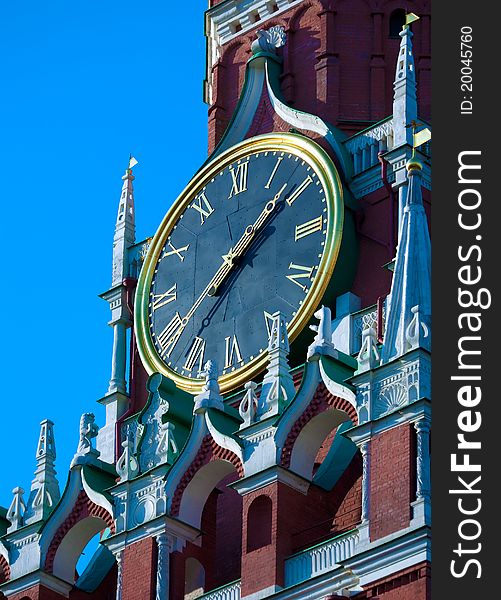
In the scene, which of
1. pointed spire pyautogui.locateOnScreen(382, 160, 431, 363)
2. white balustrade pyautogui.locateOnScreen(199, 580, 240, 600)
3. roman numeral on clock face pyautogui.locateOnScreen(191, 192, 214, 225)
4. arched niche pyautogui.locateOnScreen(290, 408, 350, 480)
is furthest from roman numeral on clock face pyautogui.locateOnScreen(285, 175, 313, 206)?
white balustrade pyautogui.locateOnScreen(199, 580, 240, 600)

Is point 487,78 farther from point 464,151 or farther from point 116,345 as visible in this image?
point 116,345

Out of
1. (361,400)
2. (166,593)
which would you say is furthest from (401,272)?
(166,593)

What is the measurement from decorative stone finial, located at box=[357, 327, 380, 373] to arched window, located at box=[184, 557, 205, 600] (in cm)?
355

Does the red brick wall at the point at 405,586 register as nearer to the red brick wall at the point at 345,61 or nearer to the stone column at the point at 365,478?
the stone column at the point at 365,478

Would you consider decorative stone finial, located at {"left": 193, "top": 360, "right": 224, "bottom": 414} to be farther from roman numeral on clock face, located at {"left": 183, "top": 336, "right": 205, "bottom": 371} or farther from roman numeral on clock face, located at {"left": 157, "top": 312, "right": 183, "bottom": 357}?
roman numeral on clock face, located at {"left": 157, "top": 312, "right": 183, "bottom": 357}

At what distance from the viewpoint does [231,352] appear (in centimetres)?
4391

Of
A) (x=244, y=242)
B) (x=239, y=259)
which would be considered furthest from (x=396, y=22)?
(x=239, y=259)

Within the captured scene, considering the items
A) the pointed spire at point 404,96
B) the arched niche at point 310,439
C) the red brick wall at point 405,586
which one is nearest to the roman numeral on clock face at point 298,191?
the pointed spire at point 404,96

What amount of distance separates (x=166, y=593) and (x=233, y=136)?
28.8ft

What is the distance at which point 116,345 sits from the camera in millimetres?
46781

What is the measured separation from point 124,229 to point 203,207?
7.76ft

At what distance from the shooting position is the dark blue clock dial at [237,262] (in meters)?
43.8

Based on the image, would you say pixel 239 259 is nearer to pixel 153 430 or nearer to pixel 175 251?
pixel 175 251

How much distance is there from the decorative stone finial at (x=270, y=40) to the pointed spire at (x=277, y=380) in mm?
7319
